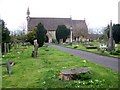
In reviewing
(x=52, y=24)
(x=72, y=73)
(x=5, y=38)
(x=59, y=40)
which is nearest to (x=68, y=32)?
(x=59, y=40)

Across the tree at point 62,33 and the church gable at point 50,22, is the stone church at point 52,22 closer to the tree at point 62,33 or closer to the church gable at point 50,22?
the church gable at point 50,22

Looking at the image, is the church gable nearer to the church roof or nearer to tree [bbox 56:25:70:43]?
the church roof

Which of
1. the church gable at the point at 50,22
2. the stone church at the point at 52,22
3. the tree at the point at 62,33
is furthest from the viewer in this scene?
the church gable at the point at 50,22

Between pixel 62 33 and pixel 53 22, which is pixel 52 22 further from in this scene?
pixel 62 33

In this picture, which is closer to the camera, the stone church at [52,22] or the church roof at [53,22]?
the stone church at [52,22]

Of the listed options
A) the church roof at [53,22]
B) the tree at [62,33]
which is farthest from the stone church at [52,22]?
the tree at [62,33]

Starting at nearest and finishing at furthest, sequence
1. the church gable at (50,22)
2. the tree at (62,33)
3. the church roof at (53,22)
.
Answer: the tree at (62,33), the church roof at (53,22), the church gable at (50,22)

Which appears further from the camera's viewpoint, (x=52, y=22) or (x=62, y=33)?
(x=52, y=22)

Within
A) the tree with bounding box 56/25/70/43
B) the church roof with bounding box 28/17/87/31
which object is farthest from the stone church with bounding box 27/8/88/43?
the tree with bounding box 56/25/70/43

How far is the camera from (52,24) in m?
110

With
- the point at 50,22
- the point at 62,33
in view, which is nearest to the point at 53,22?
the point at 50,22

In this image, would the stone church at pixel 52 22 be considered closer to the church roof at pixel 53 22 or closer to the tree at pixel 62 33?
the church roof at pixel 53 22

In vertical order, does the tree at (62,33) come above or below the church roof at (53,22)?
below

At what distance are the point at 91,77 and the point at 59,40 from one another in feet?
224
